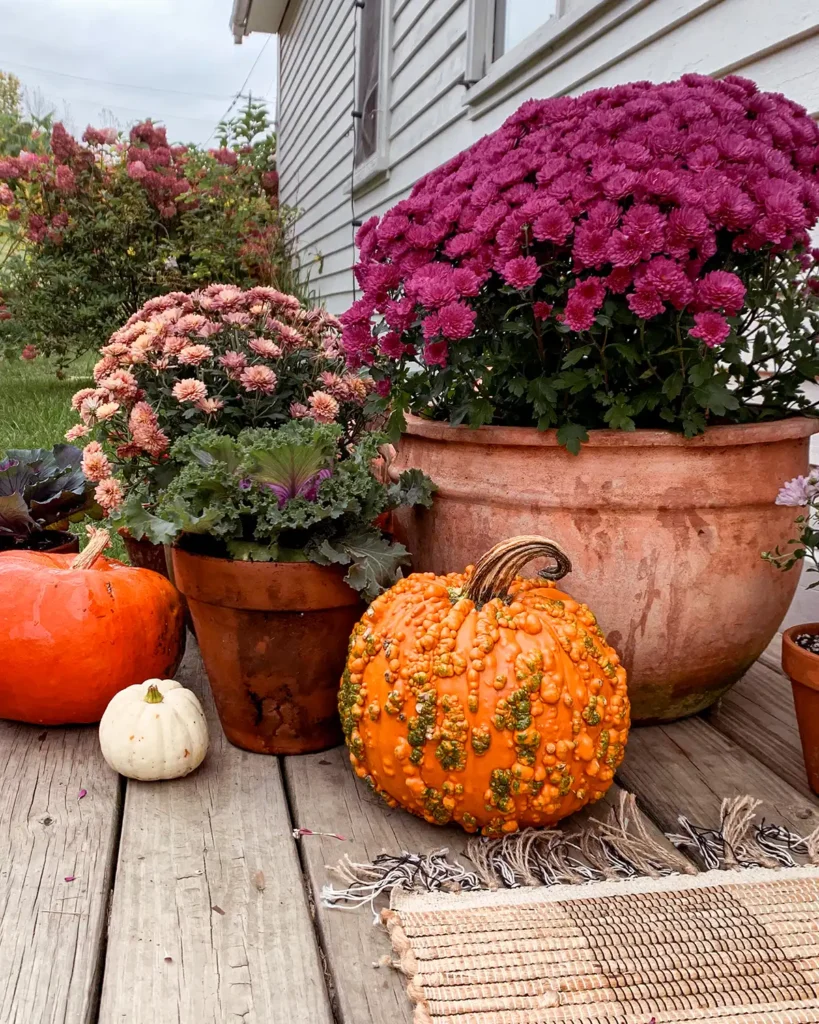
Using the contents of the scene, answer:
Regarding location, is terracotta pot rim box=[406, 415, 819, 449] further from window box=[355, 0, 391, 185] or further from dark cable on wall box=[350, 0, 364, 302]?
dark cable on wall box=[350, 0, 364, 302]

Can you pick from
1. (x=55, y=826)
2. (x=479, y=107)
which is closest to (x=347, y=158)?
(x=479, y=107)

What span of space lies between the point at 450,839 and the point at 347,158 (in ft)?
20.3

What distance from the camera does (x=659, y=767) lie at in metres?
1.52

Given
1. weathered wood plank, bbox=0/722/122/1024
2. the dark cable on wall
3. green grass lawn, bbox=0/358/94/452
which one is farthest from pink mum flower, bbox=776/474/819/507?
the dark cable on wall

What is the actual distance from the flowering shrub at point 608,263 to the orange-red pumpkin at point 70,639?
2.09ft

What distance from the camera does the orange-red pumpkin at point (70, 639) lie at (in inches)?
61.9

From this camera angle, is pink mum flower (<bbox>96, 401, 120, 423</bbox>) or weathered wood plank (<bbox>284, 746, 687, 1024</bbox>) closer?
weathered wood plank (<bbox>284, 746, 687, 1024</bbox>)

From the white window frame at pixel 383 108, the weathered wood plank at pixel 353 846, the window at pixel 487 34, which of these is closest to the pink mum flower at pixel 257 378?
the weathered wood plank at pixel 353 846

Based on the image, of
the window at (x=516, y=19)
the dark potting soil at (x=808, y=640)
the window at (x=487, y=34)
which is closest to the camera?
the dark potting soil at (x=808, y=640)

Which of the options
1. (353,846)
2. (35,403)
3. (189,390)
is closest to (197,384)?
(189,390)

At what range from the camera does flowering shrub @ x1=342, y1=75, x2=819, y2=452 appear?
134 cm

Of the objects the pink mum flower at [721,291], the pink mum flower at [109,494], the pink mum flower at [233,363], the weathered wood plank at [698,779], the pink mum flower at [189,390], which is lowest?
the weathered wood plank at [698,779]

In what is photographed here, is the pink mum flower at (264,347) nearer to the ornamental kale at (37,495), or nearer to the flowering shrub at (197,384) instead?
the flowering shrub at (197,384)

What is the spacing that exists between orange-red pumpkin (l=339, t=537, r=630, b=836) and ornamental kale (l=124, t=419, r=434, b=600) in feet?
0.52
